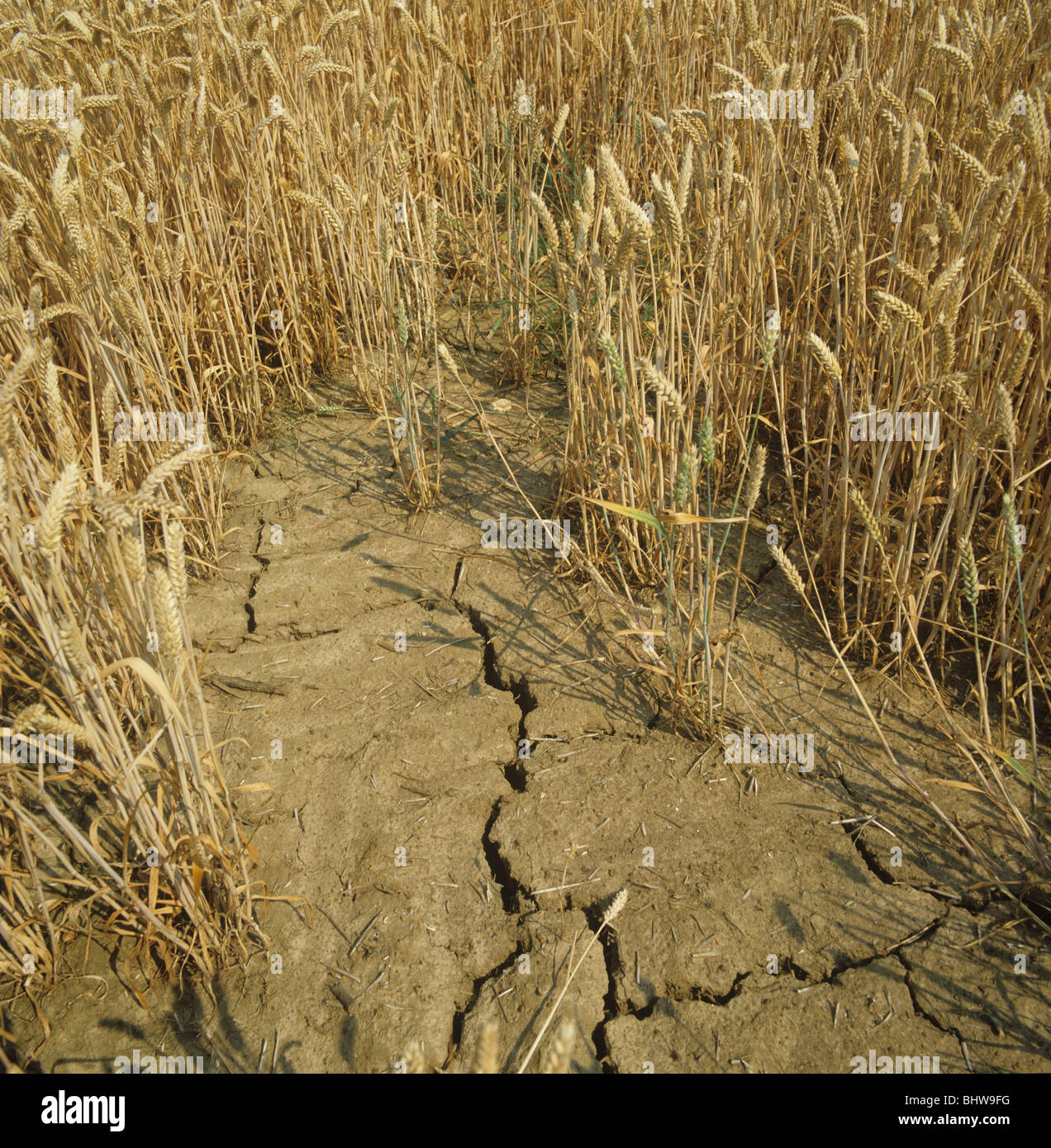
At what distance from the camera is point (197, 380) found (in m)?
2.65

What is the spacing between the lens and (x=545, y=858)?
1.73 m

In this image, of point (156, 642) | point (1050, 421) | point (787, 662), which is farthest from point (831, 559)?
point (156, 642)

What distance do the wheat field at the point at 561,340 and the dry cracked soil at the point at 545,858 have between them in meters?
0.11

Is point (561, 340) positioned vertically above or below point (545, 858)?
above

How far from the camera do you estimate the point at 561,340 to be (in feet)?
9.41

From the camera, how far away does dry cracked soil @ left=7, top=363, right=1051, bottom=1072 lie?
58.1 inches

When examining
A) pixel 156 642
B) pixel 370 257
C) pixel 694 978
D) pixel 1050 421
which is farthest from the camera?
pixel 370 257

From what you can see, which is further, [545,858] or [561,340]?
[561,340]

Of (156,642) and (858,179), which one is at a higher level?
(858,179)

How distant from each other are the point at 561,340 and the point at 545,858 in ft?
5.85

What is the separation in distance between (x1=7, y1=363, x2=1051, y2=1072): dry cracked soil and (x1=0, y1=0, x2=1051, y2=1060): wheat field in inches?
4.2

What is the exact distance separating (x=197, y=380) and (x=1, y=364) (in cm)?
70

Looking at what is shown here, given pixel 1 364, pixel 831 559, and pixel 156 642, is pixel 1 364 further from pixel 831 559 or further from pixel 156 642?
pixel 831 559

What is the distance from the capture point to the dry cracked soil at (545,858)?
4.84ft
